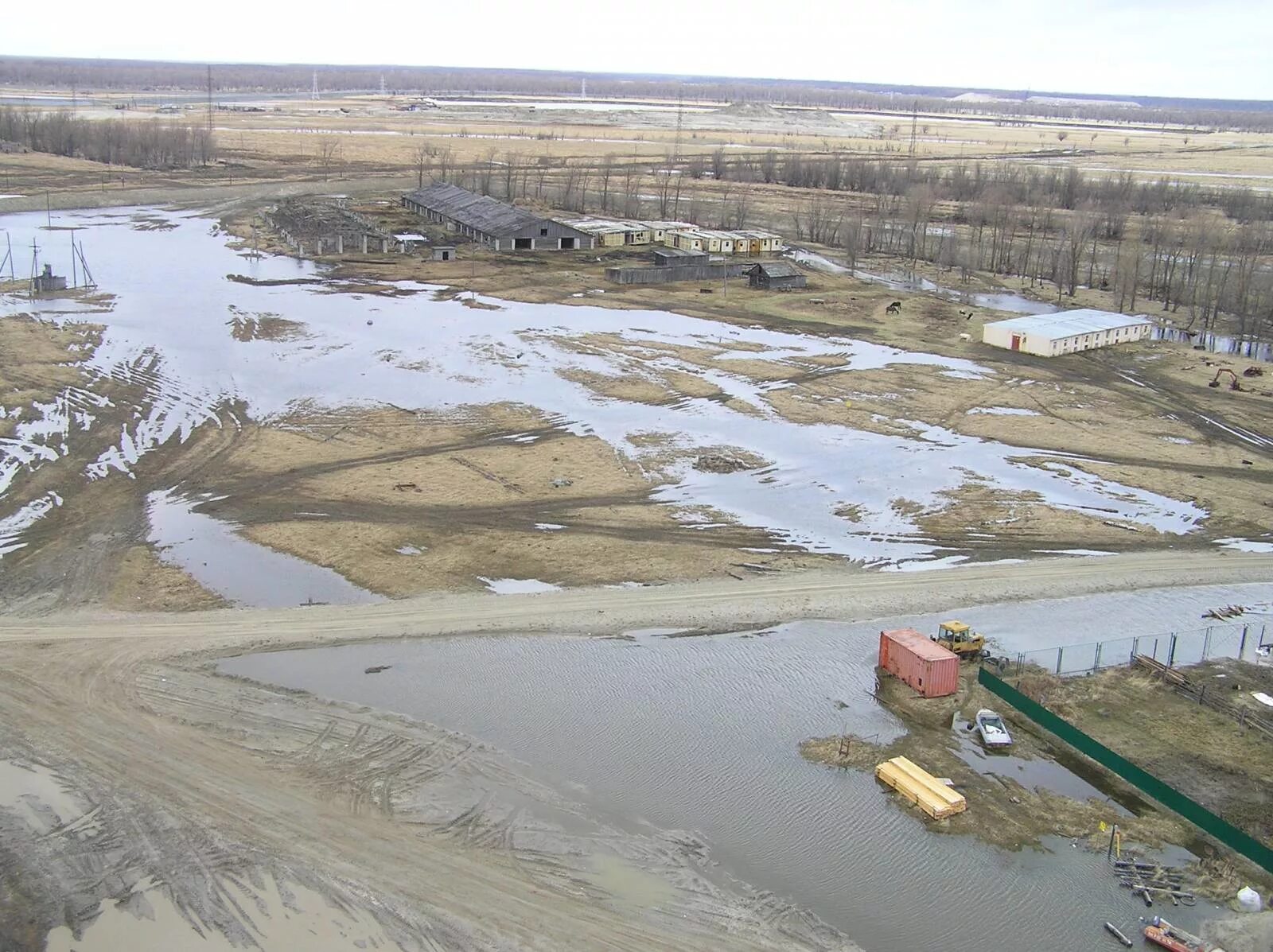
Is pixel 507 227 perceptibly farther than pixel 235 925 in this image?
Yes

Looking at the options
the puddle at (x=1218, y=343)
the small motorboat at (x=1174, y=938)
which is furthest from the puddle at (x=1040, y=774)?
the puddle at (x=1218, y=343)

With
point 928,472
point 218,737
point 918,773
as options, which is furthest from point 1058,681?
point 218,737

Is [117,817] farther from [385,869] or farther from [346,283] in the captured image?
[346,283]

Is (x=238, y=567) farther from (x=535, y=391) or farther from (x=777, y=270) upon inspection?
(x=777, y=270)

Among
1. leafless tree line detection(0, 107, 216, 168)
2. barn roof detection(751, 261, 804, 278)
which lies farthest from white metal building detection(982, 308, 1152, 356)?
leafless tree line detection(0, 107, 216, 168)

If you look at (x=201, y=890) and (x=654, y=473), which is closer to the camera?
(x=201, y=890)

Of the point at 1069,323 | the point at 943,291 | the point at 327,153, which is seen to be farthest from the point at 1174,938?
the point at 327,153
